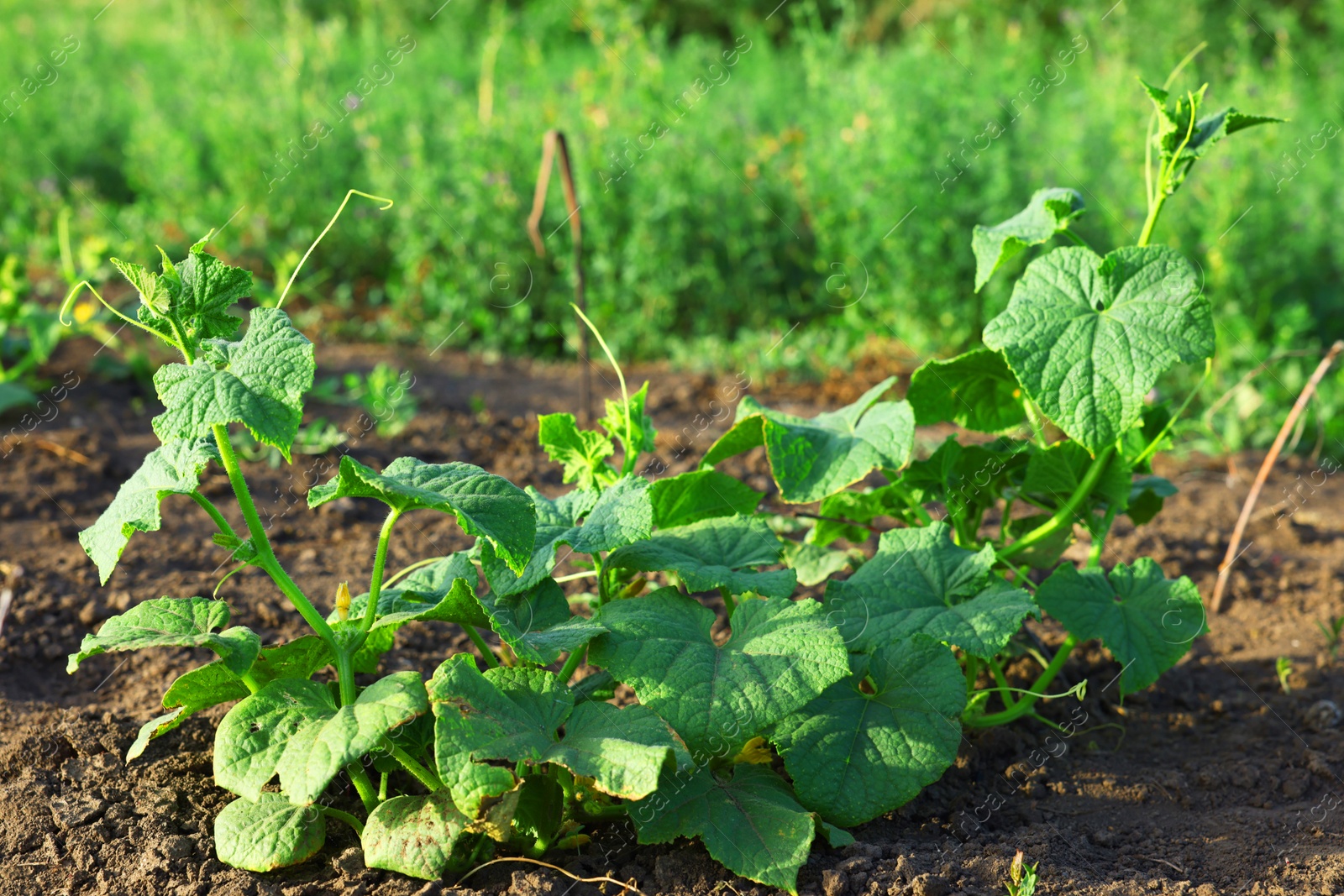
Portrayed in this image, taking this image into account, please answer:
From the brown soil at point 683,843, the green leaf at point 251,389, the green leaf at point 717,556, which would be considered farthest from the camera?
the green leaf at point 717,556

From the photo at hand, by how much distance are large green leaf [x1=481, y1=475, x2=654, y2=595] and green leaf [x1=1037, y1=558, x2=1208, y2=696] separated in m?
0.81

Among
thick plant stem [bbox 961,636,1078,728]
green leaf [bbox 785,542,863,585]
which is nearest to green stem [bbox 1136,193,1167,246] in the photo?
thick plant stem [bbox 961,636,1078,728]

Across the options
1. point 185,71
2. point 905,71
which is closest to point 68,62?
point 185,71

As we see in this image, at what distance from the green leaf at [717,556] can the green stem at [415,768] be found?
0.45 metres

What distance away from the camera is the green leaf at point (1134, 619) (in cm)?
204

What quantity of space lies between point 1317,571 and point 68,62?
8345 millimetres

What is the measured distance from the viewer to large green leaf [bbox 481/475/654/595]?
171 cm

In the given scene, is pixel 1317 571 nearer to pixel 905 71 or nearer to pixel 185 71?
pixel 905 71

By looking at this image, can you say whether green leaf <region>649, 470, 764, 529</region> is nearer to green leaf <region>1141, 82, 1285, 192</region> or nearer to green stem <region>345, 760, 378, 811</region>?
green stem <region>345, 760, 378, 811</region>

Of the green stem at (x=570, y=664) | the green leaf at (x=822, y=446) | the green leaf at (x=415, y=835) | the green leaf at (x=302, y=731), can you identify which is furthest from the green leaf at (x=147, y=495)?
the green leaf at (x=822, y=446)

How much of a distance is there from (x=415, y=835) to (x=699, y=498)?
811 mm

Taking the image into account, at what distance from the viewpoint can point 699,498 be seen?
2.11m

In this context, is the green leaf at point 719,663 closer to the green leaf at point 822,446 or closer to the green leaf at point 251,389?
the green leaf at point 822,446

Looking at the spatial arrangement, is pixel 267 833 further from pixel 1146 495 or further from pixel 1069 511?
pixel 1146 495
